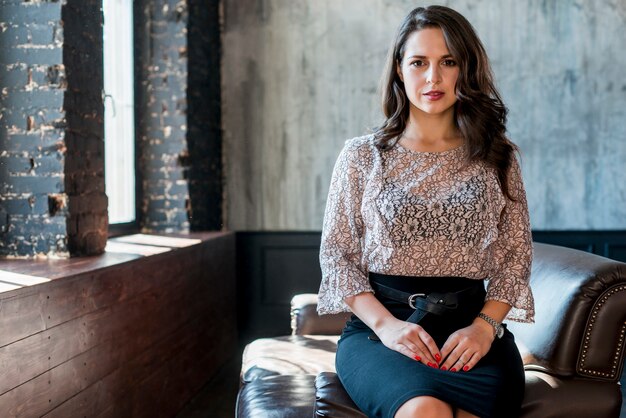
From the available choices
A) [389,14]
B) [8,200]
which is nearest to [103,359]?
→ [8,200]

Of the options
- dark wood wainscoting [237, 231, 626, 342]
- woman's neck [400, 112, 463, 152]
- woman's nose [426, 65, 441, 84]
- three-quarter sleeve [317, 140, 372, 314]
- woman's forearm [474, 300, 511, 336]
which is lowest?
dark wood wainscoting [237, 231, 626, 342]

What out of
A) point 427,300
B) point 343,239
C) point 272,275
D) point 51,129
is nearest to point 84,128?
point 51,129

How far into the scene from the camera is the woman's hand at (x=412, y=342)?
76.8 inches

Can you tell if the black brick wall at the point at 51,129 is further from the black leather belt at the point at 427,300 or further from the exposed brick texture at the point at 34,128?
the black leather belt at the point at 427,300

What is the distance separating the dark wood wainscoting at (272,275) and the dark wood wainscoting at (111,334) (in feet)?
2.71

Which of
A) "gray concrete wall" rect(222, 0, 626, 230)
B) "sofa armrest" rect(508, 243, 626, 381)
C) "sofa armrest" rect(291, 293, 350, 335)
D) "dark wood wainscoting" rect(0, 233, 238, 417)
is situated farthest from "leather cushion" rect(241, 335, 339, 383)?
"gray concrete wall" rect(222, 0, 626, 230)

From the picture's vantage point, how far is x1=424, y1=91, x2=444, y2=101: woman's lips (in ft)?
7.32

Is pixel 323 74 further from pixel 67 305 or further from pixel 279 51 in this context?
pixel 67 305

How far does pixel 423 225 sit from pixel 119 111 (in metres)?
2.72

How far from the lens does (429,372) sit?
1889 millimetres

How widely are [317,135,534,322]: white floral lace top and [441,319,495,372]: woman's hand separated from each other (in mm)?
180

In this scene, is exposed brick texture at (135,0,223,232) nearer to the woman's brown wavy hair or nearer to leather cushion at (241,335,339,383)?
leather cushion at (241,335,339,383)

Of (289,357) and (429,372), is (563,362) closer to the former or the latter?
(429,372)

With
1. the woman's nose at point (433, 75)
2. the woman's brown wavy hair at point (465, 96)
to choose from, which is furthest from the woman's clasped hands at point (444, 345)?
the woman's nose at point (433, 75)
